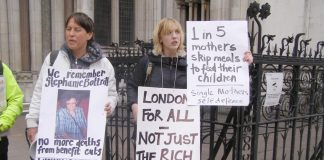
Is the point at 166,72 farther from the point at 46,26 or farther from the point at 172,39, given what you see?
the point at 46,26

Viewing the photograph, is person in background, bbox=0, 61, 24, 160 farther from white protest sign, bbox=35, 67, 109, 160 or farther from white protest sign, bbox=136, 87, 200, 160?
white protest sign, bbox=136, 87, 200, 160

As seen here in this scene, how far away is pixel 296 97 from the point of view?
4.37 metres

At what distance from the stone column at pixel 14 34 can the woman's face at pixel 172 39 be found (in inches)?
426

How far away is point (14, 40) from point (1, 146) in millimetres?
9942

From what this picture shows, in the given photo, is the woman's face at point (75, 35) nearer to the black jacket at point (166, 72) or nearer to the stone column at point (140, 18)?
the black jacket at point (166, 72)

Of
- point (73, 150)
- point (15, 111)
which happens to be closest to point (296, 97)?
point (73, 150)

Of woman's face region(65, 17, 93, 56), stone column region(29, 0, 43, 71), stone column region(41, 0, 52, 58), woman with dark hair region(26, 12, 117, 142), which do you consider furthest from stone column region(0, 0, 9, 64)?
woman's face region(65, 17, 93, 56)

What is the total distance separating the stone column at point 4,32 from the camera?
12391 mm

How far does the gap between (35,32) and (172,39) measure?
11.0 meters

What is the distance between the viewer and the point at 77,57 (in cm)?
320

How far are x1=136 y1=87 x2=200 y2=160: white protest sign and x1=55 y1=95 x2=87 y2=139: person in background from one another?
1.65 feet

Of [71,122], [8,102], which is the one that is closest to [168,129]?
[71,122]

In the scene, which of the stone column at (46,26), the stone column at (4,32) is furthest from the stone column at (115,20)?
the stone column at (4,32)

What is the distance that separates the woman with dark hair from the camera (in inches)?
121
